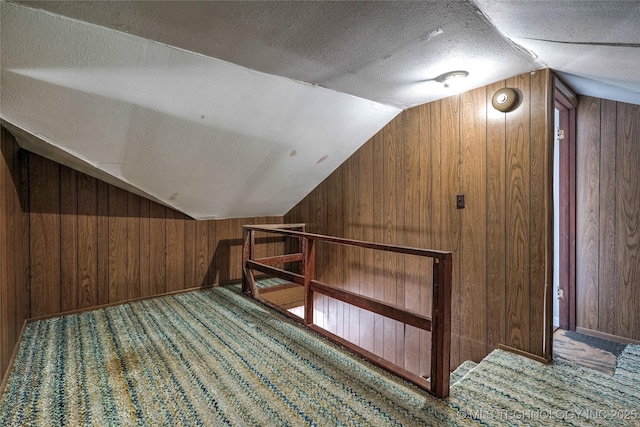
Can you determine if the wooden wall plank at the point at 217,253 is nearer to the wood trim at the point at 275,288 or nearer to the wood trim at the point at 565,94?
the wood trim at the point at 275,288

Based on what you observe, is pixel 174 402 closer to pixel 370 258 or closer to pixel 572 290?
pixel 370 258

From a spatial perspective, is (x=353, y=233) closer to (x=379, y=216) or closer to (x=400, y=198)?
(x=379, y=216)

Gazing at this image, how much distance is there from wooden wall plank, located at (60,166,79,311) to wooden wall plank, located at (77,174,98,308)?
0.03m

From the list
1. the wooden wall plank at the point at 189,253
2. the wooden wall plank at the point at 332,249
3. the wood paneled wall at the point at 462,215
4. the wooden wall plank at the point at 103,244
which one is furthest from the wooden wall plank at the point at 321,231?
the wooden wall plank at the point at 103,244

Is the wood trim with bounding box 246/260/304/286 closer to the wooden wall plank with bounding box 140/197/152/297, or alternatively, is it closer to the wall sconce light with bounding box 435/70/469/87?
the wooden wall plank with bounding box 140/197/152/297

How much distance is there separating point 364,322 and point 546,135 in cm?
219

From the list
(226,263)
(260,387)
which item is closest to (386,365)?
(260,387)

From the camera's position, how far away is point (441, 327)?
1.49m

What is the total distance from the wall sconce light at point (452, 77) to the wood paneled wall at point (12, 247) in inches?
102

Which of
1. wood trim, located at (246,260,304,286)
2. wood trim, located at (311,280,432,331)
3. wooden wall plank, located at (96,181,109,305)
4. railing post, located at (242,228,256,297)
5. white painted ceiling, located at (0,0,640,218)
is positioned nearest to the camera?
white painted ceiling, located at (0,0,640,218)

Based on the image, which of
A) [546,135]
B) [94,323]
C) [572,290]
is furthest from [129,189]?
[572,290]

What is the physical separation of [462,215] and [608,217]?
40.9 inches

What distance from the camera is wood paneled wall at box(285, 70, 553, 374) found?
190cm

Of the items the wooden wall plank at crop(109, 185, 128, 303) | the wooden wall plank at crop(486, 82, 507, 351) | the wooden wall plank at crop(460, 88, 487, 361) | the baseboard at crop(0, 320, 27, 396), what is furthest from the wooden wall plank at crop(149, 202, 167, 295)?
the wooden wall plank at crop(486, 82, 507, 351)
